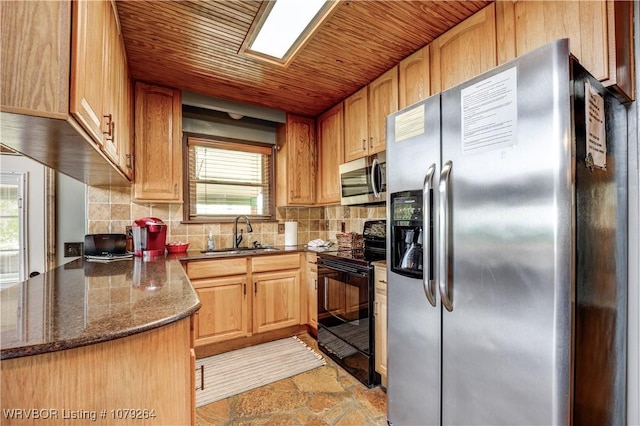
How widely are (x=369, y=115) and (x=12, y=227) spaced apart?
117 inches

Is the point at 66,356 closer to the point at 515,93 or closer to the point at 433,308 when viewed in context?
the point at 433,308

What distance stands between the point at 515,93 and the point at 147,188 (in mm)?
2679

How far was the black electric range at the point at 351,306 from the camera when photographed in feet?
6.64

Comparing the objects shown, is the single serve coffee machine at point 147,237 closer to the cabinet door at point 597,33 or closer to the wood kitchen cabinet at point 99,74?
the wood kitchen cabinet at point 99,74

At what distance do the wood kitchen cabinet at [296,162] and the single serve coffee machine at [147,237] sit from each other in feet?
4.29

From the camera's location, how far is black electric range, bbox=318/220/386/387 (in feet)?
6.64

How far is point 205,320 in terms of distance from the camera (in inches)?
96.1

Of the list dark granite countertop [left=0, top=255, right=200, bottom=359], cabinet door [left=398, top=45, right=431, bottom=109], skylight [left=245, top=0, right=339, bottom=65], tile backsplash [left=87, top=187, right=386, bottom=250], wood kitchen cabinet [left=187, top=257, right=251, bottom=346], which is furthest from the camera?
tile backsplash [left=87, top=187, right=386, bottom=250]

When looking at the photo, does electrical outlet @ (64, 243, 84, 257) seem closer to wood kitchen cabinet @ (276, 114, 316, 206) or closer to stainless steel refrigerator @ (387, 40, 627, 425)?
wood kitchen cabinet @ (276, 114, 316, 206)

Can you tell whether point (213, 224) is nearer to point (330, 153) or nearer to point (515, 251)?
point (330, 153)

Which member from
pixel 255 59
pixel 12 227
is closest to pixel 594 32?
pixel 255 59

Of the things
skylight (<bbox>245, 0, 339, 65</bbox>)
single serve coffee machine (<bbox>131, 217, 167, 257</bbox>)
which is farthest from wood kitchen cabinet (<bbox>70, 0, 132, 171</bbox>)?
skylight (<bbox>245, 0, 339, 65</bbox>)

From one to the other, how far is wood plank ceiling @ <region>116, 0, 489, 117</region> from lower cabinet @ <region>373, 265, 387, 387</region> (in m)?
1.55

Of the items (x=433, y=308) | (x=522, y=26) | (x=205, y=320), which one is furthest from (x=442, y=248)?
(x=205, y=320)
